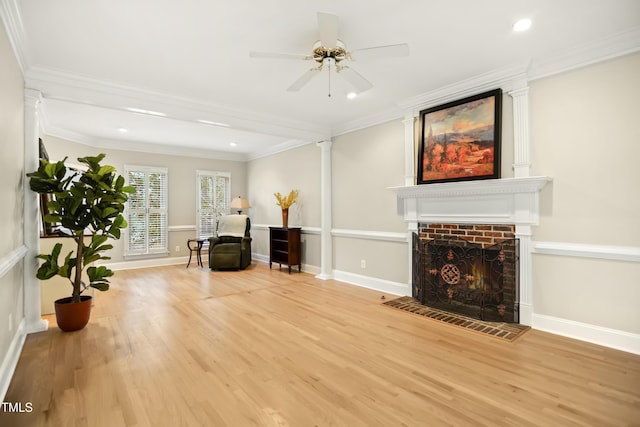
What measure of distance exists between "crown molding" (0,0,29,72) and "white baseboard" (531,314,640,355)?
5028 millimetres

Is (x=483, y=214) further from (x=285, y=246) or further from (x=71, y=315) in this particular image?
(x=71, y=315)

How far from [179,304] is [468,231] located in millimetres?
3651

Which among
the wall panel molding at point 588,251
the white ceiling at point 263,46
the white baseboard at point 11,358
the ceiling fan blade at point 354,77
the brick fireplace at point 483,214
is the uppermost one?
the white ceiling at point 263,46

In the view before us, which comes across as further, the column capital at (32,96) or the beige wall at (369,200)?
the beige wall at (369,200)

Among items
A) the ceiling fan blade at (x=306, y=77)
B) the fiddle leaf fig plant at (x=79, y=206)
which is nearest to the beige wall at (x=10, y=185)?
the fiddle leaf fig plant at (x=79, y=206)

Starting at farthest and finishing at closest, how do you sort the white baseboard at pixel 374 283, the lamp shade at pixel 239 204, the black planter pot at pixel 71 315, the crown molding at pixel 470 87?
the lamp shade at pixel 239 204, the white baseboard at pixel 374 283, the crown molding at pixel 470 87, the black planter pot at pixel 71 315

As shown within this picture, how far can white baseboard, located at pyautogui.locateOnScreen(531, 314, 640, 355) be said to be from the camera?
8.93ft

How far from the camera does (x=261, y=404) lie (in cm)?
202

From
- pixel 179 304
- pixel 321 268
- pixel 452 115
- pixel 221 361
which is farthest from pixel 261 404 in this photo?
pixel 321 268

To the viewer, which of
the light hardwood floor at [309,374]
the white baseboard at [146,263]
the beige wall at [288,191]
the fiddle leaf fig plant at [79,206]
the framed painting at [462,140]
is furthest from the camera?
the white baseboard at [146,263]

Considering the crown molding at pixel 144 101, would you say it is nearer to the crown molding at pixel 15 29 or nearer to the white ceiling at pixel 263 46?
the white ceiling at pixel 263 46

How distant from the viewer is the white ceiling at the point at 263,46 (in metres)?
2.36

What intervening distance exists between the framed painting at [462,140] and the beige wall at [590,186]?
37cm

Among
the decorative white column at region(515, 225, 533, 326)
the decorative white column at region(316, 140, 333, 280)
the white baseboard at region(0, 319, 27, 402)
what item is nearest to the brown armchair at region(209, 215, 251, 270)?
the decorative white column at region(316, 140, 333, 280)
